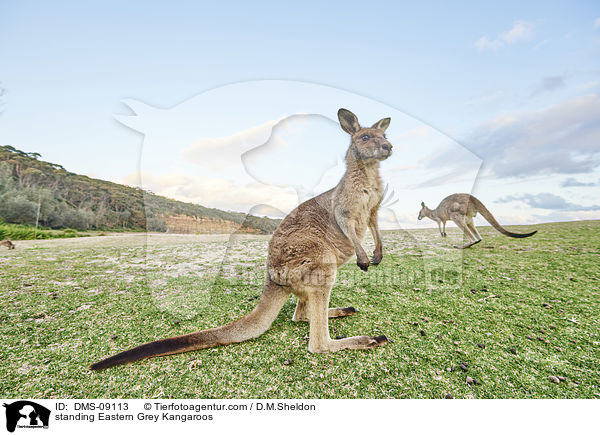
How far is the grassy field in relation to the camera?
1432 millimetres

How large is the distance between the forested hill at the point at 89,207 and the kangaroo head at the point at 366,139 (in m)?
1.01

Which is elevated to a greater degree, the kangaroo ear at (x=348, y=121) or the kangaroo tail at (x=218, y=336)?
the kangaroo ear at (x=348, y=121)

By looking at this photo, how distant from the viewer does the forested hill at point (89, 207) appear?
7.31 feet

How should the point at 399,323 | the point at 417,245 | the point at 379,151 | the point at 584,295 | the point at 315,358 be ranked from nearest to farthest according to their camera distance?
the point at 315,358 → the point at 379,151 → the point at 399,323 → the point at 584,295 → the point at 417,245

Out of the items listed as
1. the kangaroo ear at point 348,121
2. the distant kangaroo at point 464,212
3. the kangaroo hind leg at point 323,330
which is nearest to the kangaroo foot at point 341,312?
the kangaroo hind leg at point 323,330

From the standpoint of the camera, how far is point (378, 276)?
3.67 meters

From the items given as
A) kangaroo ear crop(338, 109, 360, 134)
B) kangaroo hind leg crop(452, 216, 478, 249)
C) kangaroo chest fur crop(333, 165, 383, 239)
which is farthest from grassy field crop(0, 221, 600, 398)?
kangaroo ear crop(338, 109, 360, 134)

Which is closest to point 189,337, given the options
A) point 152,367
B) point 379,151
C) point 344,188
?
point 152,367
